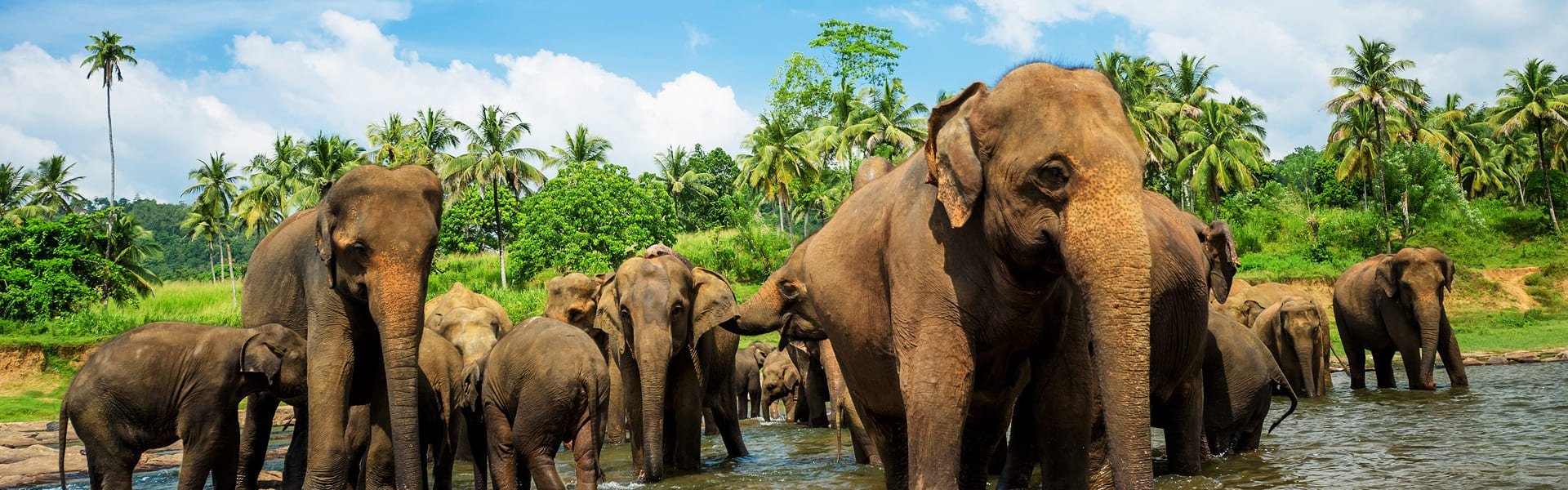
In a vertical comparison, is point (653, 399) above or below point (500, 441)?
above

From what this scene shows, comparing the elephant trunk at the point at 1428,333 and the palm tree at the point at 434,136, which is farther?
the palm tree at the point at 434,136

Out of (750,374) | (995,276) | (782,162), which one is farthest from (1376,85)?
(995,276)

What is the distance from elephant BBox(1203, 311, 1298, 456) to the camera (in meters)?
10.9

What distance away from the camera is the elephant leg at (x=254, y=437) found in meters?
9.39

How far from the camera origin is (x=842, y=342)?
17.7 feet

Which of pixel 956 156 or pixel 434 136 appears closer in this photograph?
pixel 956 156

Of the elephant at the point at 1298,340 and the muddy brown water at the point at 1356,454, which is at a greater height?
the elephant at the point at 1298,340

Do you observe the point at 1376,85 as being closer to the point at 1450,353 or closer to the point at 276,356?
the point at 1450,353

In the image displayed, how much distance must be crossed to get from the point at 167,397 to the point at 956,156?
7116 millimetres

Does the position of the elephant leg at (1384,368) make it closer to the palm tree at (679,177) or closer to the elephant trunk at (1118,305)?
the elephant trunk at (1118,305)

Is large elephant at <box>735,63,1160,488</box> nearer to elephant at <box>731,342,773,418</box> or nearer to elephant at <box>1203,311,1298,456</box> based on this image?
elephant at <box>1203,311,1298,456</box>

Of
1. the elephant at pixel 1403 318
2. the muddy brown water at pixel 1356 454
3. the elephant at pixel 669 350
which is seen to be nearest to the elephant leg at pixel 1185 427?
the muddy brown water at pixel 1356 454

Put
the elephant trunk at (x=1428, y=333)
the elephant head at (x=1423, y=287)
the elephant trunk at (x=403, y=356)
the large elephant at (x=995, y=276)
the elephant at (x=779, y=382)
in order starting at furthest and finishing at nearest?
the elephant at (x=779, y=382) → the elephant head at (x=1423, y=287) → the elephant trunk at (x=1428, y=333) → the elephant trunk at (x=403, y=356) → the large elephant at (x=995, y=276)

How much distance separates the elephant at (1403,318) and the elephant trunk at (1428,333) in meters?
0.01
